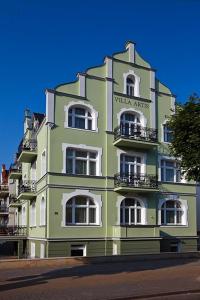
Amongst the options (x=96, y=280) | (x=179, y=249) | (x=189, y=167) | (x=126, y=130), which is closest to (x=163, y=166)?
(x=126, y=130)

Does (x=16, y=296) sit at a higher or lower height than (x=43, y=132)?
lower

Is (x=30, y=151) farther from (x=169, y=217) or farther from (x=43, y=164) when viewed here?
(x=169, y=217)

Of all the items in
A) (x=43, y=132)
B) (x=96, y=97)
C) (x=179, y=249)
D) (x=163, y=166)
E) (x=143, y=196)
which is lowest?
(x=179, y=249)

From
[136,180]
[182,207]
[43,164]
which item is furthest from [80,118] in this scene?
[182,207]

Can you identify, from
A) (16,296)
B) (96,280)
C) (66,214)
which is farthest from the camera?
(66,214)

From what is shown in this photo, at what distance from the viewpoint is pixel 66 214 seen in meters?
27.5

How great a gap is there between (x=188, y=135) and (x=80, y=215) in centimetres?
1270

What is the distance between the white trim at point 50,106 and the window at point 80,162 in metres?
2.43

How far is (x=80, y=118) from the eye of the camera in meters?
29.2

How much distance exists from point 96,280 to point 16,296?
3.92m

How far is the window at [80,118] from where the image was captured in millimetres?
28766

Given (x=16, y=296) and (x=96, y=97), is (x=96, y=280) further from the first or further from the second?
(x=96, y=97)

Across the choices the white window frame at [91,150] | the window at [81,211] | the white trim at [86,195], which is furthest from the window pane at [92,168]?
the window at [81,211]

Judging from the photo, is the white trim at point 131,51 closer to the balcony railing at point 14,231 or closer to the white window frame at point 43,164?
the white window frame at point 43,164
